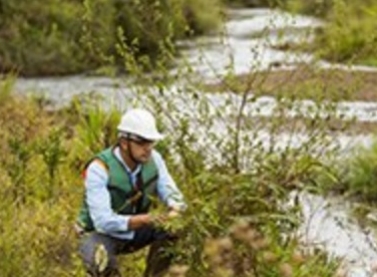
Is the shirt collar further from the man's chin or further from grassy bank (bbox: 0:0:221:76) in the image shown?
grassy bank (bbox: 0:0:221:76)

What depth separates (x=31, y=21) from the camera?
2308 cm

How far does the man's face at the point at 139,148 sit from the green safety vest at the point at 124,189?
4.6 inches

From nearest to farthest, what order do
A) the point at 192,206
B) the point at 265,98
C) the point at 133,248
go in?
the point at 192,206, the point at 133,248, the point at 265,98

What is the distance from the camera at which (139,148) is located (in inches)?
276

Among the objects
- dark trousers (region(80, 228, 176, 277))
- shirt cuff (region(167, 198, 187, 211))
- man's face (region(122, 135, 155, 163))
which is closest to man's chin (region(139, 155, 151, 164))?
man's face (region(122, 135, 155, 163))

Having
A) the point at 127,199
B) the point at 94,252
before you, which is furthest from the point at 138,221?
the point at 94,252

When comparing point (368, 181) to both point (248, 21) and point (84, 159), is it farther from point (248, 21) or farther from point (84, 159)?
point (248, 21)

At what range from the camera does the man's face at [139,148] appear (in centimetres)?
701

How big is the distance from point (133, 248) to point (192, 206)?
1.03 metres

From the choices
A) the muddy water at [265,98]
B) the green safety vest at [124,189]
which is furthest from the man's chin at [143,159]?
the muddy water at [265,98]

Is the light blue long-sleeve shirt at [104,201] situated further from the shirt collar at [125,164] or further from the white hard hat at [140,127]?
the white hard hat at [140,127]

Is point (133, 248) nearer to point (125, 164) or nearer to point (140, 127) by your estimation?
point (125, 164)

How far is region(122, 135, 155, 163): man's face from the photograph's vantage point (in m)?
7.01

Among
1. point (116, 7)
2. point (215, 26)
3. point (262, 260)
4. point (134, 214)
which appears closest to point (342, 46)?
point (116, 7)
